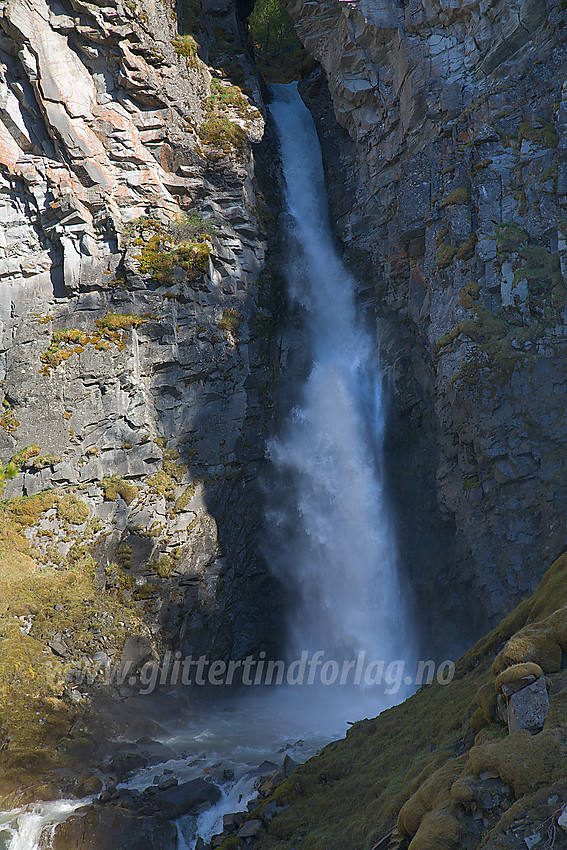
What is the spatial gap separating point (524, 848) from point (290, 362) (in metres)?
18.7

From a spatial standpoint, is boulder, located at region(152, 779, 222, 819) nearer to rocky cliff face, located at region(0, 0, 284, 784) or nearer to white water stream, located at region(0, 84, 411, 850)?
white water stream, located at region(0, 84, 411, 850)

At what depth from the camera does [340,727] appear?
1675cm

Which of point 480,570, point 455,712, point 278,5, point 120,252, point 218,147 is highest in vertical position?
point 278,5

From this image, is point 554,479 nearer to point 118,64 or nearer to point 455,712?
point 455,712

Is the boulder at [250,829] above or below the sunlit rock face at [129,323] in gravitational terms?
below

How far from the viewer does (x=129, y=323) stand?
69.8ft

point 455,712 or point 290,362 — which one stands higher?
point 290,362

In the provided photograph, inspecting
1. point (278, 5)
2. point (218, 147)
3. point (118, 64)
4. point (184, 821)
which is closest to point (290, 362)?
point (218, 147)

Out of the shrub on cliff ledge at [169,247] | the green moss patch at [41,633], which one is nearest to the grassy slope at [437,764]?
the green moss patch at [41,633]

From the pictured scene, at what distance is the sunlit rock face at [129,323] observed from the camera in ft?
65.6

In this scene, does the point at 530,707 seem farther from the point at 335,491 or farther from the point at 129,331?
the point at 129,331

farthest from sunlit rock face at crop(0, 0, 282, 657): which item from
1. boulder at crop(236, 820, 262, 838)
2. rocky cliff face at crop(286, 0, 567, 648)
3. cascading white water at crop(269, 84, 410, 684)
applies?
boulder at crop(236, 820, 262, 838)

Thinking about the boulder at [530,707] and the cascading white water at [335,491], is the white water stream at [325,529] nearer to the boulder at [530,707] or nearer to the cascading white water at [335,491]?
the cascading white water at [335,491]

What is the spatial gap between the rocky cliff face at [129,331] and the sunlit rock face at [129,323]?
5cm
